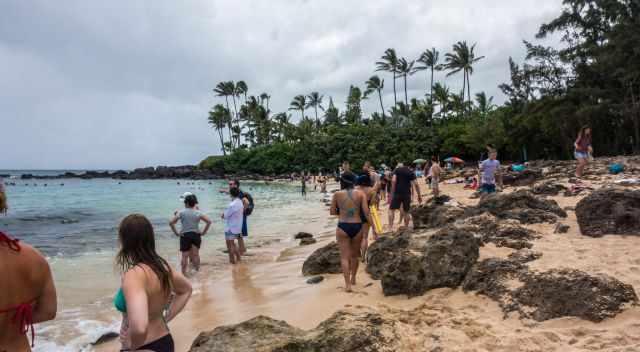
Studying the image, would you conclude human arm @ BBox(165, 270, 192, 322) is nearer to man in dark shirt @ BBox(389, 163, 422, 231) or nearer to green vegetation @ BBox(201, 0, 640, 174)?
man in dark shirt @ BBox(389, 163, 422, 231)

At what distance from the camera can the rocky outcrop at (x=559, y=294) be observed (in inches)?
153

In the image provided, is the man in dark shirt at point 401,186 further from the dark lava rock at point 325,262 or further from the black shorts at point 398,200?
the dark lava rock at point 325,262

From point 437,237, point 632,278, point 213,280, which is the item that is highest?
point 437,237

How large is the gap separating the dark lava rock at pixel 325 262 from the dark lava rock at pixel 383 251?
69 centimetres

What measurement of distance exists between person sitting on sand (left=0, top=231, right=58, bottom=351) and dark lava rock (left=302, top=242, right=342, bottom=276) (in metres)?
5.26

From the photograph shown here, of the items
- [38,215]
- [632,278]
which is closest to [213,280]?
[632,278]

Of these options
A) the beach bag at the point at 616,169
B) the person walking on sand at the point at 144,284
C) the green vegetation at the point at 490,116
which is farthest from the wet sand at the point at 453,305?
the green vegetation at the point at 490,116

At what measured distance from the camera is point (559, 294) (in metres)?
4.08

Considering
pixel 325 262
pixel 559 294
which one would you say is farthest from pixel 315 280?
pixel 559 294

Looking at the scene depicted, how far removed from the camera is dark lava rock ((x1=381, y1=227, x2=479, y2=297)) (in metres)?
5.17

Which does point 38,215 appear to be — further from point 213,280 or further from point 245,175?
point 245,175

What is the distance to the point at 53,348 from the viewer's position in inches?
201

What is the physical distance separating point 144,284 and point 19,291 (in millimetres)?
636

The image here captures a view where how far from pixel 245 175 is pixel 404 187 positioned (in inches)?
2409
